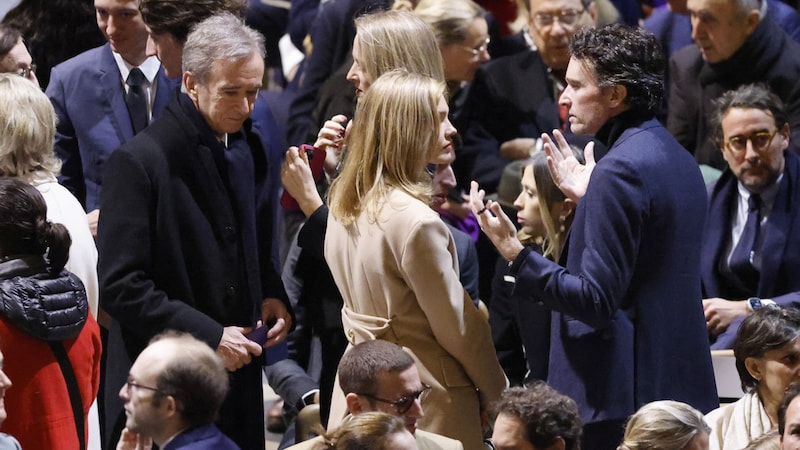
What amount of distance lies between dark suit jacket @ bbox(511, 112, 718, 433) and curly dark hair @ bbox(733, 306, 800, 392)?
0.18m

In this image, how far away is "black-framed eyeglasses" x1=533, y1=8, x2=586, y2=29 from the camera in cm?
665

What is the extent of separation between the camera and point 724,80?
6559 mm

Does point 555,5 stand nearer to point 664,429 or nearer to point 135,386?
point 664,429

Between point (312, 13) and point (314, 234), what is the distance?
3485mm

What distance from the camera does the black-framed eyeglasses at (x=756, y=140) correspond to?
5855 mm

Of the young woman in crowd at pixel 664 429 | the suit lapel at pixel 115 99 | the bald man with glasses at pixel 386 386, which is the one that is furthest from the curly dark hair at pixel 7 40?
the young woman in crowd at pixel 664 429

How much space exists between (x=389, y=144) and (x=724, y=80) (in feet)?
9.22

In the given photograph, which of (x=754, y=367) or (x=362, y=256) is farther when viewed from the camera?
(x=754, y=367)

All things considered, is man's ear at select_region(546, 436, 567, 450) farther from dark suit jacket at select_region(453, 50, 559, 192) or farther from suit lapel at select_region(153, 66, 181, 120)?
dark suit jacket at select_region(453, 50, 559, 192)

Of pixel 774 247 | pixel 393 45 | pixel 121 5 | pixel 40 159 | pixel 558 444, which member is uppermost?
pixel 393 45

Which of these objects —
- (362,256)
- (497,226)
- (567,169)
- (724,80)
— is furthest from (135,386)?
(724,80)

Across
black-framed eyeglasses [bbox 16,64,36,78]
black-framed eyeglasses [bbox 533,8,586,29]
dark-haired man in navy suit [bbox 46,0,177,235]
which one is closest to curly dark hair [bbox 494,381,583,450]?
dark-haired man in navy suit [bbox 46,0,177,235]

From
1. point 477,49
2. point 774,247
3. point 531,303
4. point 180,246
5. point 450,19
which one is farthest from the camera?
point 477,49

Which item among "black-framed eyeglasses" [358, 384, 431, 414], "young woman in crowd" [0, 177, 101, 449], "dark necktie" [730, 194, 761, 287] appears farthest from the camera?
"dark necktie" [730, 194, 761, 287]
